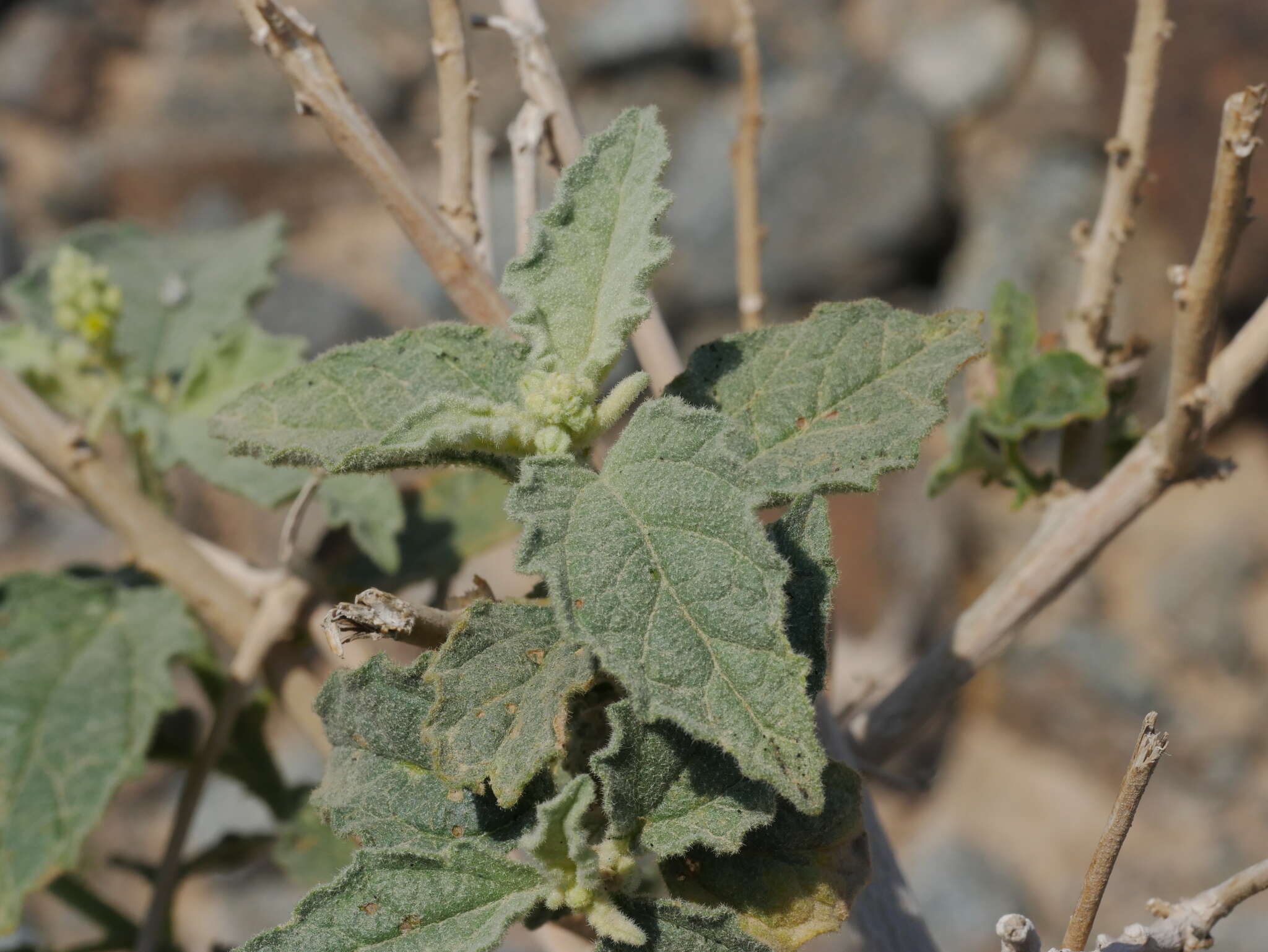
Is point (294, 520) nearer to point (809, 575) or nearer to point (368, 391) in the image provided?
point (368, 391)

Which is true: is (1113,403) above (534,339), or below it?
above

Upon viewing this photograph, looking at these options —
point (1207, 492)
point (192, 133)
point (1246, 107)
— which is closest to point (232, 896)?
point (192, 133)

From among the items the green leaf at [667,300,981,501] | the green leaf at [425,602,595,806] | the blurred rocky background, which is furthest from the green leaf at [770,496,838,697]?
the blurred rocky background

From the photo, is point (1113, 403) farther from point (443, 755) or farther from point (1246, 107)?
point (443, 755)

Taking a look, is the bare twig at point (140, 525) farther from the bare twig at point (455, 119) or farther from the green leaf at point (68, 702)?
the bare twig at point (455, 119)

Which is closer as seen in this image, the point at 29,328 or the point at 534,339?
the point at 534,339

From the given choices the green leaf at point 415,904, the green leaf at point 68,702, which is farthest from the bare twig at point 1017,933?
the green leaf at point 68,702
